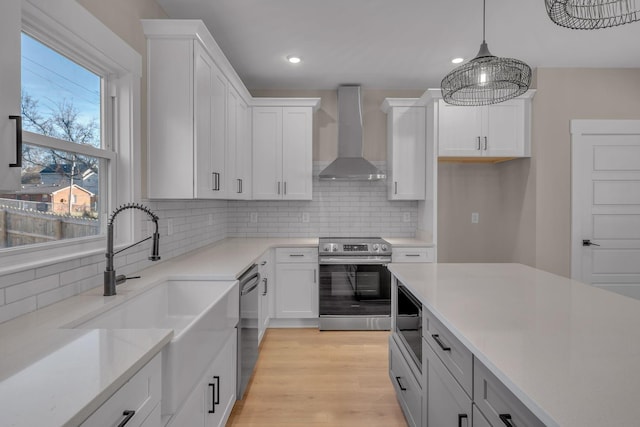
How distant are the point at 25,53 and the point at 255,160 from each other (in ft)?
8.39

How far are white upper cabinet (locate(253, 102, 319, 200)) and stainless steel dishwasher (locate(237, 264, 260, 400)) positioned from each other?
4.78 ft

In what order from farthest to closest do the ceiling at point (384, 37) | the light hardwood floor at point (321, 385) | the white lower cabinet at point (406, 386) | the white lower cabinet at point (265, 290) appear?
the white lower cabinet at point (265, 290), the ceiling at point (384, 37), the light hardwood floor at point (321, 385), the white lower cabinet at point (406, 386)

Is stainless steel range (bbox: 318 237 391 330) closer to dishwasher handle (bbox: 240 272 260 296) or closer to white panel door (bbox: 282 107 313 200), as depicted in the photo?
white panel door (bbox: 282 107 313 200)

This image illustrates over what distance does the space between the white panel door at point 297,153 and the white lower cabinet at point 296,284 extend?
713 millimetres

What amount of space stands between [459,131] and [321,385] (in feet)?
9.15

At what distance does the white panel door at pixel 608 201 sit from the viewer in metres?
3.69

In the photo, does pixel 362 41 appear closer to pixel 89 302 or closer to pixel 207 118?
pixel 207 118

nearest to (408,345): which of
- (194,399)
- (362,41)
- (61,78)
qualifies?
(194,399)

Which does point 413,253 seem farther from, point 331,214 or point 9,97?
point 9,97

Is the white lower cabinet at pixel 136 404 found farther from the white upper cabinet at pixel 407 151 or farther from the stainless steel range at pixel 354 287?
the white upper cabinet at pixel 407 151

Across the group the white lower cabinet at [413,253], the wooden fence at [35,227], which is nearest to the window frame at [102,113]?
the wooden fence at [35,227]

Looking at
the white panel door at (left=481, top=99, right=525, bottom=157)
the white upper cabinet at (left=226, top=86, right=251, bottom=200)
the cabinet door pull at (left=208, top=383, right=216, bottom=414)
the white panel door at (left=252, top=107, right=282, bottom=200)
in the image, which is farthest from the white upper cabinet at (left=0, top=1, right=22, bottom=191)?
the white panel door at (left=481, top=99, right=525, bottom=157)

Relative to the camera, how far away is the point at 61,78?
1687mm

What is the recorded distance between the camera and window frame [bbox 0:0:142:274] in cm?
144
